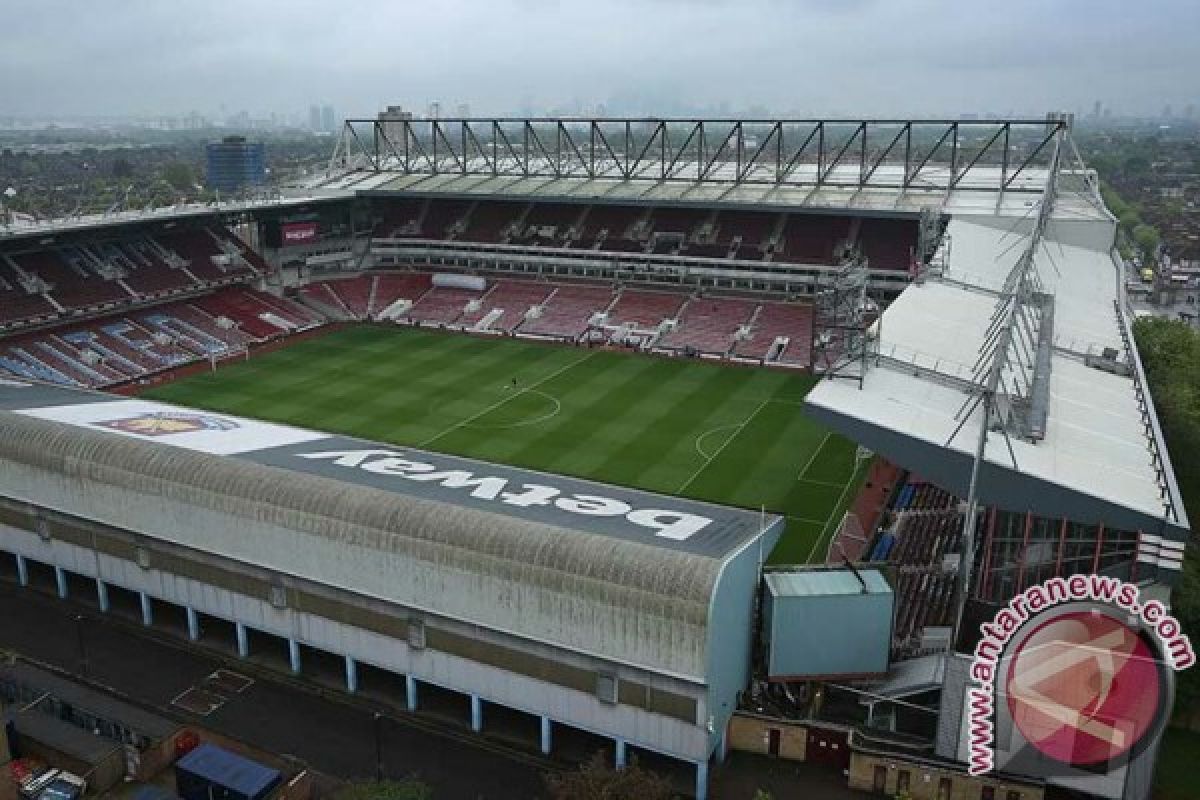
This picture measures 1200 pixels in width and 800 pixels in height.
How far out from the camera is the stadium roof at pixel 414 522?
22.2m

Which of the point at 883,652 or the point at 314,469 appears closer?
the point at 883,652

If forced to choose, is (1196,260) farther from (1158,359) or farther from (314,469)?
(314,469)

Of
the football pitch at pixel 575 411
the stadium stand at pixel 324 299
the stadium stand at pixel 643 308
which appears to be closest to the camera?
the football pitch at pixel 575 411

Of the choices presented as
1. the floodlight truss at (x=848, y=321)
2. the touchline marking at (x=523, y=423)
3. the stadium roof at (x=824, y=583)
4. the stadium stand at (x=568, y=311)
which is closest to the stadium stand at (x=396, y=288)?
the stadium stand at (x=568, y=311)

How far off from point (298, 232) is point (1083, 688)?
206ft

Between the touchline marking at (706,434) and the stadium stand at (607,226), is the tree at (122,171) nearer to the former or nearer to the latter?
the stadium stand at (607,226)

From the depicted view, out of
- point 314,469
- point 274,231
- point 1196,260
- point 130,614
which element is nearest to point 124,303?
point 274,231

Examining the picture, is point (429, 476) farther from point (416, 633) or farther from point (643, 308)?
point (643, 308)

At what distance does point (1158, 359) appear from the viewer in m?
48.0

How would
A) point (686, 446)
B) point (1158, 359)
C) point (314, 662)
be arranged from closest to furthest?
point (314, 662) → point (686, 446) → point (1158, 359)

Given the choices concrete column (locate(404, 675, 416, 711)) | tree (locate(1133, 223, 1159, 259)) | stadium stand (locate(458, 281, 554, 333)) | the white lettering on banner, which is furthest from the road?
tree (locate(1133, 223, 1159, 259))

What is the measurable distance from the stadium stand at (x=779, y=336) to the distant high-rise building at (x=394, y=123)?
38.7 m

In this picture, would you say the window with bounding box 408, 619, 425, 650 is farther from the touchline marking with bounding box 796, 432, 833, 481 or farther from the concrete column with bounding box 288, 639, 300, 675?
the touchline marking with bounding box 796, 432, 833, 481

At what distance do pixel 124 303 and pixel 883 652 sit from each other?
53.6m
